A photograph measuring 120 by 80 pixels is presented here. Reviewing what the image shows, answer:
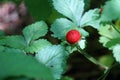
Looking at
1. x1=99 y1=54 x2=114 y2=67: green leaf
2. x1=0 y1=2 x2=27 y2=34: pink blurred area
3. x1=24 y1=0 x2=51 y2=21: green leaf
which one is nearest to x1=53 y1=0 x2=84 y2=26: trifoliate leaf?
x1=24 y1=0 x2=51 y2=21: green leaf

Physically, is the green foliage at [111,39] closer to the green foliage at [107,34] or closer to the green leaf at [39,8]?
the green foliage at [107,34]

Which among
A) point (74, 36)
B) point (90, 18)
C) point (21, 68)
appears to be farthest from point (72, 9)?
point (21, 68)

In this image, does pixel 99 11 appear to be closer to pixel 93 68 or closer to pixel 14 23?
pixel 93 68

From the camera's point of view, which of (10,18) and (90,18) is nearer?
(90,18)

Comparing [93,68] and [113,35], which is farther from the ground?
[93,68]

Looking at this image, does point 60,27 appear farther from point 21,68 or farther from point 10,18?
point 10,18

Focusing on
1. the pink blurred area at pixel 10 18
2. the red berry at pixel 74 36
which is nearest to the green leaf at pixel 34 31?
the red berry at pixel 74 36

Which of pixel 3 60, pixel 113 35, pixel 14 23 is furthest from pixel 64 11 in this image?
pixel 14 23
